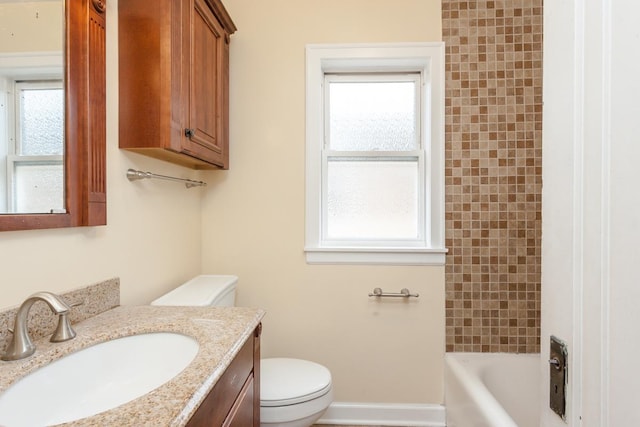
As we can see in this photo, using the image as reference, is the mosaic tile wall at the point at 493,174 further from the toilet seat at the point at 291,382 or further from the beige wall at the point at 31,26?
the beige wall at the point at 31,26

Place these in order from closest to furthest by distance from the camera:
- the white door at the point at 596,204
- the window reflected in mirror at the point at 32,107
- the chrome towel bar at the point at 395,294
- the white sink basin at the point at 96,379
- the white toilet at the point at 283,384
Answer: the white door at the point at 596,204 < the white sink basin at the point at 96,379 < the window reflected in mirror at the point at 32,107 < the white toilet at the point at 283,384 < the chrome towel bar at the point at 395,294

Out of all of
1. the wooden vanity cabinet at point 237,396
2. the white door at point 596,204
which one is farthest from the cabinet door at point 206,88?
the white door at point 596,204

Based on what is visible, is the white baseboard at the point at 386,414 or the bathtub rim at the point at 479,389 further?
the white baseboard at the point at 386,414

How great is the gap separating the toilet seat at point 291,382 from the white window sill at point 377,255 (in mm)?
559

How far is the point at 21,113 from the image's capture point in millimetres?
860

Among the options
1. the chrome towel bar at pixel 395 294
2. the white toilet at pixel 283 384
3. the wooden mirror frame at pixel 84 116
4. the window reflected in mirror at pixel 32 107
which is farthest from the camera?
the chrome towel bar at pixel 395 294

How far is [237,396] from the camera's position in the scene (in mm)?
958

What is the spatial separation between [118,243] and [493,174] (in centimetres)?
184

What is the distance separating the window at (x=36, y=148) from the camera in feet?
2.78

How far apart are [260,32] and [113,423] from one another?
6.31 feet

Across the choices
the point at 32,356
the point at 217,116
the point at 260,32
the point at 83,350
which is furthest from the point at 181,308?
the point at 260,32

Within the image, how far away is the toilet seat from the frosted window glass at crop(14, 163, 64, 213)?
1.01m

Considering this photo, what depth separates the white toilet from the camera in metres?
1.35

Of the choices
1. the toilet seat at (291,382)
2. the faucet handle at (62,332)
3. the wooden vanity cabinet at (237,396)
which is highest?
the faucet handle at (62,332)
